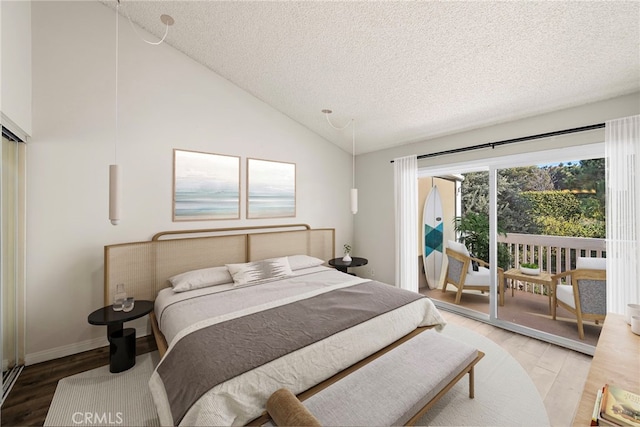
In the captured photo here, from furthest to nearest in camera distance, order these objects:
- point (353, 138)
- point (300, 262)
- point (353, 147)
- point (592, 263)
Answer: point (353, 147) → point (353, 138) → point (300, 262) → point (592, 263)

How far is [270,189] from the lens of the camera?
12.8ft

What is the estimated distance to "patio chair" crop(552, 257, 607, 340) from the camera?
103 inches

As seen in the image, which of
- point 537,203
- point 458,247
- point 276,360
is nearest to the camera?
point 276,360

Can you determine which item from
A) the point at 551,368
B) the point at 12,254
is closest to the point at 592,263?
the point at 551,368

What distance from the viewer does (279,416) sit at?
1.25m

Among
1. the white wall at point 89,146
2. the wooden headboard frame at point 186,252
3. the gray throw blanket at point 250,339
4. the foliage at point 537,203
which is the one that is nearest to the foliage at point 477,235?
the foliage at point 537,203

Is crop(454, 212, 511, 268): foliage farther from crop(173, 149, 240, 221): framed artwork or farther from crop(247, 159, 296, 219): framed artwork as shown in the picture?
crop(173, 149, 240, 221): framed artwork

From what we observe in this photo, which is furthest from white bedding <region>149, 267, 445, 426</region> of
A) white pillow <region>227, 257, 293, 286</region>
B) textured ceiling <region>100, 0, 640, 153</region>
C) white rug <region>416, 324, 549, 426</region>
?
textured ceiling <region>100, 0, 640, 153</region>

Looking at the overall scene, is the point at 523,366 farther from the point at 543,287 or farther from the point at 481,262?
the point at 481,262

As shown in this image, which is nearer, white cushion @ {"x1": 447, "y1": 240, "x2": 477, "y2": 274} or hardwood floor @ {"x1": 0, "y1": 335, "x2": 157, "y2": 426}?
hardwood floor @ {"x1": 0, "y1": 335, "x2": 157, "y2": 426}

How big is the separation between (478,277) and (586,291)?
40.4 inches

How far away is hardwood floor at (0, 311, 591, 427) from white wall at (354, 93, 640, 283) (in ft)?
6.24

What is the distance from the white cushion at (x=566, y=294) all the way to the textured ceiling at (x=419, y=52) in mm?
1943

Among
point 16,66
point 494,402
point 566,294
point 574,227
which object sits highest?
point 16,66
